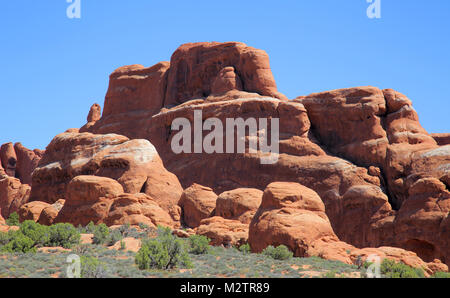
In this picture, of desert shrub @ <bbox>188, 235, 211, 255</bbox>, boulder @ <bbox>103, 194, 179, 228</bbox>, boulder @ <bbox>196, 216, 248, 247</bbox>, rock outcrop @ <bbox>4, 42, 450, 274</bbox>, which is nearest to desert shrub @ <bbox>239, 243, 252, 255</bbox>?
rock outcrop @ <bbox>4, 42, 450, 274</bbox>

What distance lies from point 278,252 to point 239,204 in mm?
9656

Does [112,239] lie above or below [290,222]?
below

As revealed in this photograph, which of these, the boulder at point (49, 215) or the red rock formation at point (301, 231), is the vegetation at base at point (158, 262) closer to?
the red rock formation at point (301, 231)

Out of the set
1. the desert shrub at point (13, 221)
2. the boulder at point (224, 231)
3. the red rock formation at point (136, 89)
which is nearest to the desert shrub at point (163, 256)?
the boulder at point (224, 231)

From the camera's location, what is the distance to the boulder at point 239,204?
28953mm

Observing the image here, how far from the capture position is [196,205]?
3381 centimetres

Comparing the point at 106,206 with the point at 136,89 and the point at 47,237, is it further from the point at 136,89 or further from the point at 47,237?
the point at 136,89

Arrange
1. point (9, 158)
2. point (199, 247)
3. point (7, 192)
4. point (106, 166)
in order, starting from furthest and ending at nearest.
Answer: point (9, 158) < point (7, 192) < point (106, 166) < point (199, 247)

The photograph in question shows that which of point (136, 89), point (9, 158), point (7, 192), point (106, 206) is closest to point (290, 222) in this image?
point (106, 206)

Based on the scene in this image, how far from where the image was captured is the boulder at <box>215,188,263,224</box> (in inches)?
1140

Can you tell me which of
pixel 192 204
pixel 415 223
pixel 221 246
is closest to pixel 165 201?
pixel 192 204

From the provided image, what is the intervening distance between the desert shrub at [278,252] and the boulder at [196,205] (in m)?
12.7
